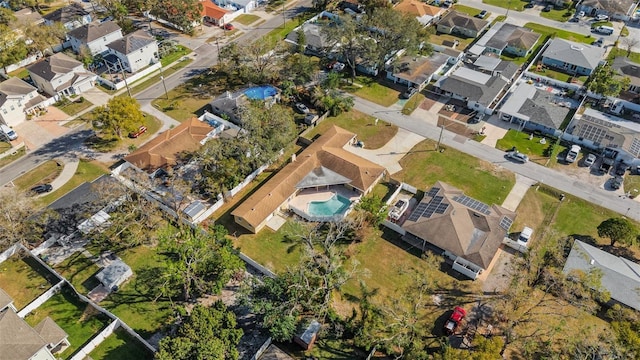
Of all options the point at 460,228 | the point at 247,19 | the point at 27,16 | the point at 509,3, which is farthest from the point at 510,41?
the point at 27,16

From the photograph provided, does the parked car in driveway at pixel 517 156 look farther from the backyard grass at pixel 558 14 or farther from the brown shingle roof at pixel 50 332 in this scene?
the brown shingle roof at pixel 50 332

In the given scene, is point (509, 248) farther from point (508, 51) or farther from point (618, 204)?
point (508, 51)

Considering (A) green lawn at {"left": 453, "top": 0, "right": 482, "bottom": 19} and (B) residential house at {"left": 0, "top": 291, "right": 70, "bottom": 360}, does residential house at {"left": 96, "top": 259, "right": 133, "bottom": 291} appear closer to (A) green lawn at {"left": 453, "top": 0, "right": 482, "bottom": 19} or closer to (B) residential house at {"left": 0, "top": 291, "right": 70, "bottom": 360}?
(B) residential house at {"left": 0, "top": 291, "right": 70, "bottom": 360}

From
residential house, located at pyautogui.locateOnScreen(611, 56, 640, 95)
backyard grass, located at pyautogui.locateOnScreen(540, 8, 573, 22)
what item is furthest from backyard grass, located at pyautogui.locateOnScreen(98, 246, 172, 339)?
backyard grass, located at pyautogui.locateOnScreen(540, 8, 573, 22)

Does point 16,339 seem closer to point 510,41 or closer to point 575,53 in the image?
point 510,41

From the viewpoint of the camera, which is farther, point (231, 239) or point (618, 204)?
point (618, 204)

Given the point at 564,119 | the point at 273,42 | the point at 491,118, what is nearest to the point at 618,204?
the point at 564,119
